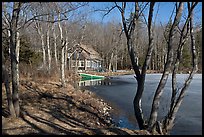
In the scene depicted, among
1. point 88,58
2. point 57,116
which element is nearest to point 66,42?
point 57,116

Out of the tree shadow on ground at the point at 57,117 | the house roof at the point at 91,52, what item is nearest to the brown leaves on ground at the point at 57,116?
the tree shadow on ground at the point at 57,117

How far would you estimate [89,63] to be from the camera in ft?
186

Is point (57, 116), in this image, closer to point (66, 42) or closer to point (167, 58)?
point (167, 58)

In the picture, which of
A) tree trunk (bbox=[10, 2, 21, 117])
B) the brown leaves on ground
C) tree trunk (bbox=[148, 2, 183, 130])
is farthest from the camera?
tree trunk (bbox=[10, 2, 21, 117])

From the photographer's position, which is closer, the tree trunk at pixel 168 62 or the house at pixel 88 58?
the tree trunk at pixel 168 62

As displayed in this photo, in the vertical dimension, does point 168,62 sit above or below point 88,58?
below

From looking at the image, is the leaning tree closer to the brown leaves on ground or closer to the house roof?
the brown leaves on ground

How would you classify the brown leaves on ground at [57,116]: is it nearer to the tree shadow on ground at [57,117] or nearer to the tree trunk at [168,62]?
the tree shadow on ground at [57,117]

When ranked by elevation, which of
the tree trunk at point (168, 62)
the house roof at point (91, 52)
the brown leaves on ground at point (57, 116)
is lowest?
the brown leaves on ground at point (57, 116)

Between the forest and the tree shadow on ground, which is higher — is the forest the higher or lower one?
the higher one

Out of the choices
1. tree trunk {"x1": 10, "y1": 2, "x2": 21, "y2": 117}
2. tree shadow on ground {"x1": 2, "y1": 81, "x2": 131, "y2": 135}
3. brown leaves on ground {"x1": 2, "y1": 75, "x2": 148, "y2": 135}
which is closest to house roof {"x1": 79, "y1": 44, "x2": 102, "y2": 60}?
brown leaves on ground {"x1": 2, "y1": 75, "x2": 148, "y2": 135}

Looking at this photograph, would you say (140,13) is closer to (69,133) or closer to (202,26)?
(202,26)

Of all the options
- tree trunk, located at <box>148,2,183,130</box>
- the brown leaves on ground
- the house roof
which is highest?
the house roof

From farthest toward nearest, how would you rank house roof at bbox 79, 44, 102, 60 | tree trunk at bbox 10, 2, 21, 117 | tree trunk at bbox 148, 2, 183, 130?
house roof at bbox 79, 44, 102, 60
tree trunk at bbox 10, 2, 21, 117
tree trunk at bbox 148, 2, 183, 130
